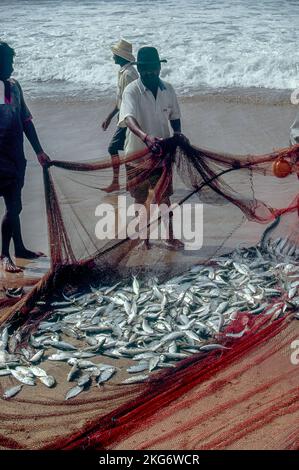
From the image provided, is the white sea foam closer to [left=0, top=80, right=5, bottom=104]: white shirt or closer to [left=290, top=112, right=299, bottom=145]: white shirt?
[left=0, top=80, right=5, bottom=104]: white shirt

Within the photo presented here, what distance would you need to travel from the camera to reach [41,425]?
449cm

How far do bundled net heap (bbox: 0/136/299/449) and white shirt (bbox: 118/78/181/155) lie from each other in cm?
57

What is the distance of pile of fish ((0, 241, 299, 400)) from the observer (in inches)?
200

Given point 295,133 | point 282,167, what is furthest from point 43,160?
point 295,133

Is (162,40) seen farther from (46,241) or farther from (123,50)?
(46,241)

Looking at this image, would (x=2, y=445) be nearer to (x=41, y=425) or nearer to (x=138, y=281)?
(x=41, y=425)

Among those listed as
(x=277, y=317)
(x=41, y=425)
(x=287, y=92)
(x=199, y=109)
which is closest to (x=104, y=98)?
(x=199, y=109)

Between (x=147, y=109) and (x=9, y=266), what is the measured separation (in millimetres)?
2263

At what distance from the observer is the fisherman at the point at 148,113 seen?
6.52 m

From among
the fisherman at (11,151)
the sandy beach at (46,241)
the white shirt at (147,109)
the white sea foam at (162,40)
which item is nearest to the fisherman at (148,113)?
the white shirt at (147,109)

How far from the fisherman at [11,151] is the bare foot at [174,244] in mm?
1472

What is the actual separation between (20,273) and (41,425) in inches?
110

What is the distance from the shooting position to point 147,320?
5.59 metres

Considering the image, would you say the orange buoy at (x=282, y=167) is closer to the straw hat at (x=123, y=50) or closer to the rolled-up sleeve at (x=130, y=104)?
the rolled-up sleeve at (x=130, y=104)
